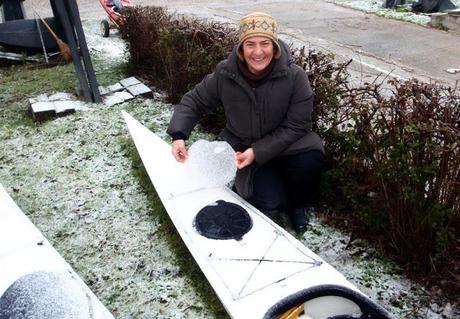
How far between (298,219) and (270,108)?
82 cm

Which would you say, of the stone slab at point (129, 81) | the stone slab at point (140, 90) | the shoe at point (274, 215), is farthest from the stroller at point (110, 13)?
the shoe at point (274, 215)

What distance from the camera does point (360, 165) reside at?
2.72 metres

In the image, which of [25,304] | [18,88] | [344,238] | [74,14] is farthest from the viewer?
[18,88]

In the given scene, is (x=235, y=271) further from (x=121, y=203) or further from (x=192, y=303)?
(x=121, y=203)

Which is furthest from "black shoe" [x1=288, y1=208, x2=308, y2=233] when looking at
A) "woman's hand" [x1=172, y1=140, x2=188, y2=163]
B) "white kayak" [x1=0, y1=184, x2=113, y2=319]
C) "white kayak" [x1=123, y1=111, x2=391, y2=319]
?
"white kayak" [x1=0, y1=184, x2=113, y2=319]

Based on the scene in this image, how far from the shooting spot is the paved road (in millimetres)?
6477

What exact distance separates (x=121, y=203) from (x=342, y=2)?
10358mm

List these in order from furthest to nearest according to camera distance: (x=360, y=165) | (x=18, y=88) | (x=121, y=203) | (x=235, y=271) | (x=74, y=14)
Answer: (x=18, y=88), (x=74, y=14), (x=121, y=203), (x=360, y=165), (x=235, y=271)

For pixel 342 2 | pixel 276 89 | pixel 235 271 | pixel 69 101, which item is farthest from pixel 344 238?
pixel 342 2

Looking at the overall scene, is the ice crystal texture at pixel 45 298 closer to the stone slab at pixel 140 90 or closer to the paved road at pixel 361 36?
the stone slab at pixel 140 90

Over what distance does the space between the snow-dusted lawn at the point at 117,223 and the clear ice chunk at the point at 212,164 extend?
415 mm

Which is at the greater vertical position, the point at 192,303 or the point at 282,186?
the point at 282,186

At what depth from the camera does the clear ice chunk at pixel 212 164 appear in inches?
131

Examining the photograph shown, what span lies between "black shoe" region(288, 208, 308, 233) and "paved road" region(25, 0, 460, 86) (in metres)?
3.17
